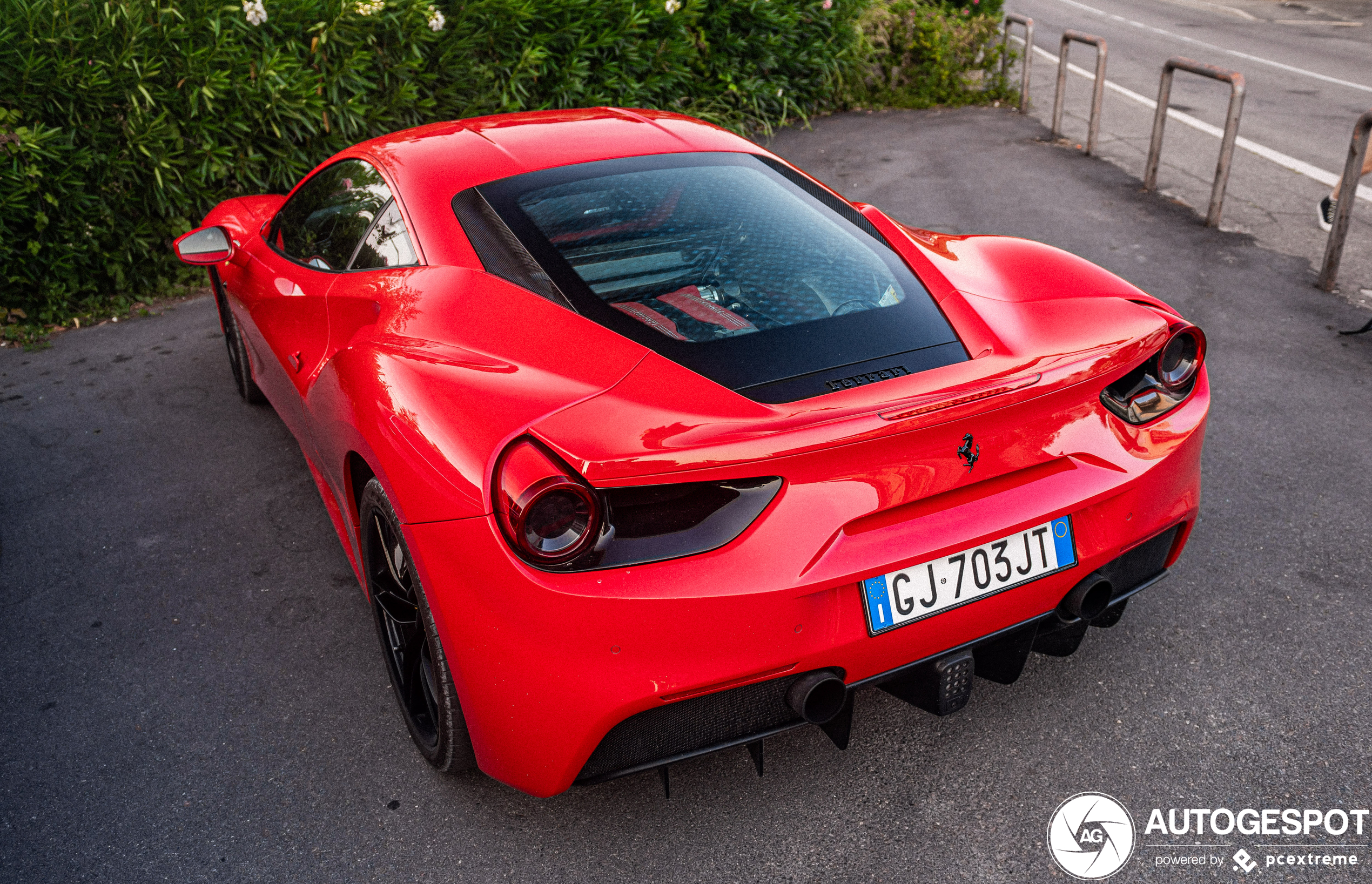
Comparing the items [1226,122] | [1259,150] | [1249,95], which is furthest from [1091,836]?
[1249,95]

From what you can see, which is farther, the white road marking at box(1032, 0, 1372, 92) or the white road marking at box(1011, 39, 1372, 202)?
the white road marking at box(1032, 0, 1372, 92)

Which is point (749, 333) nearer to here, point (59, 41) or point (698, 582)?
point (698, 582)

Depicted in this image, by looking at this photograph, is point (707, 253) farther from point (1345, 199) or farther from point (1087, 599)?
point (1345, 199)

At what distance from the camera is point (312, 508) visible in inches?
148

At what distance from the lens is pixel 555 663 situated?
1848 millimetres

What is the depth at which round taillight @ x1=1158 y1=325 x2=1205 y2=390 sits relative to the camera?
232 cm

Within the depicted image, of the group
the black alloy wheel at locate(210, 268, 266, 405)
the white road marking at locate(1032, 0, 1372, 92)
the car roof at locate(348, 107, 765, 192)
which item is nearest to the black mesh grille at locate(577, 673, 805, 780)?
the car roof at locate(348, 107, 765, 192)

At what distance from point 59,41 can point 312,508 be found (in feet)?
13.6

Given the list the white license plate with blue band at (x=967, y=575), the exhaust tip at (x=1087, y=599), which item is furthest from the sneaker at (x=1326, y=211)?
the white license plate with blue band at (x=967, y=575)

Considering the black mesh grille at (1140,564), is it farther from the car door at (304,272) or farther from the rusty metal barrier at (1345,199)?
the rusty metal barrier at (1345,199)

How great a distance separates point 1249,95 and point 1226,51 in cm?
484

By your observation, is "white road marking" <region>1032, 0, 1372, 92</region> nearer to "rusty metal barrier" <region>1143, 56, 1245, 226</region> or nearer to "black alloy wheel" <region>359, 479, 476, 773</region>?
"rusty metal barrier" <region>1143, 56, 1245, 226</region>

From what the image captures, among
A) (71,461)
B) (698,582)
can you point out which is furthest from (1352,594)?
(71,461)

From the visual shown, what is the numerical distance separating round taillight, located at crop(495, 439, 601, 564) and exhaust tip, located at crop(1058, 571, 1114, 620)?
3.53ft
